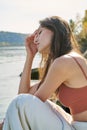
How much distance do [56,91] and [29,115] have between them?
1.44ft

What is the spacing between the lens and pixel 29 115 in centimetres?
424

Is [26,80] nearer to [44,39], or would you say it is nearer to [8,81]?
[44,39]

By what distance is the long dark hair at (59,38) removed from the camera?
4562 mm

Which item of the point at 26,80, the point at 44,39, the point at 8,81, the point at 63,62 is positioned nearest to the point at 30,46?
the point at 26,80

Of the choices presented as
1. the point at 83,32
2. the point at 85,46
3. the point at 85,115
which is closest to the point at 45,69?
the point at 85,115

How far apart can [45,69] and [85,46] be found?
138ft

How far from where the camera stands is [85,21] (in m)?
61.7

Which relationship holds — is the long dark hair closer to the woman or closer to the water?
the woman

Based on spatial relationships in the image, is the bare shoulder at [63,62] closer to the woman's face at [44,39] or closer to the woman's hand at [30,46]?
the woman's face at [44,39]

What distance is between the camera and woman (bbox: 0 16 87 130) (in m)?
4.24

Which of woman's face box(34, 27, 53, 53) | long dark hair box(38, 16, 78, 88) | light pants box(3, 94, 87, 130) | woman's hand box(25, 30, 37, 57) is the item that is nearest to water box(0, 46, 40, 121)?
woman's hand box(25, 30, 37, 57)

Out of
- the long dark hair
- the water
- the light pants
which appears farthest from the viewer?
the water

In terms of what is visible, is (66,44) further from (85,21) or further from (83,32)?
(85,21)

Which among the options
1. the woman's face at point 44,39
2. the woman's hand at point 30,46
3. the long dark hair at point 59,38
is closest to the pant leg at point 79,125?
the long dark hair at point 59,38
